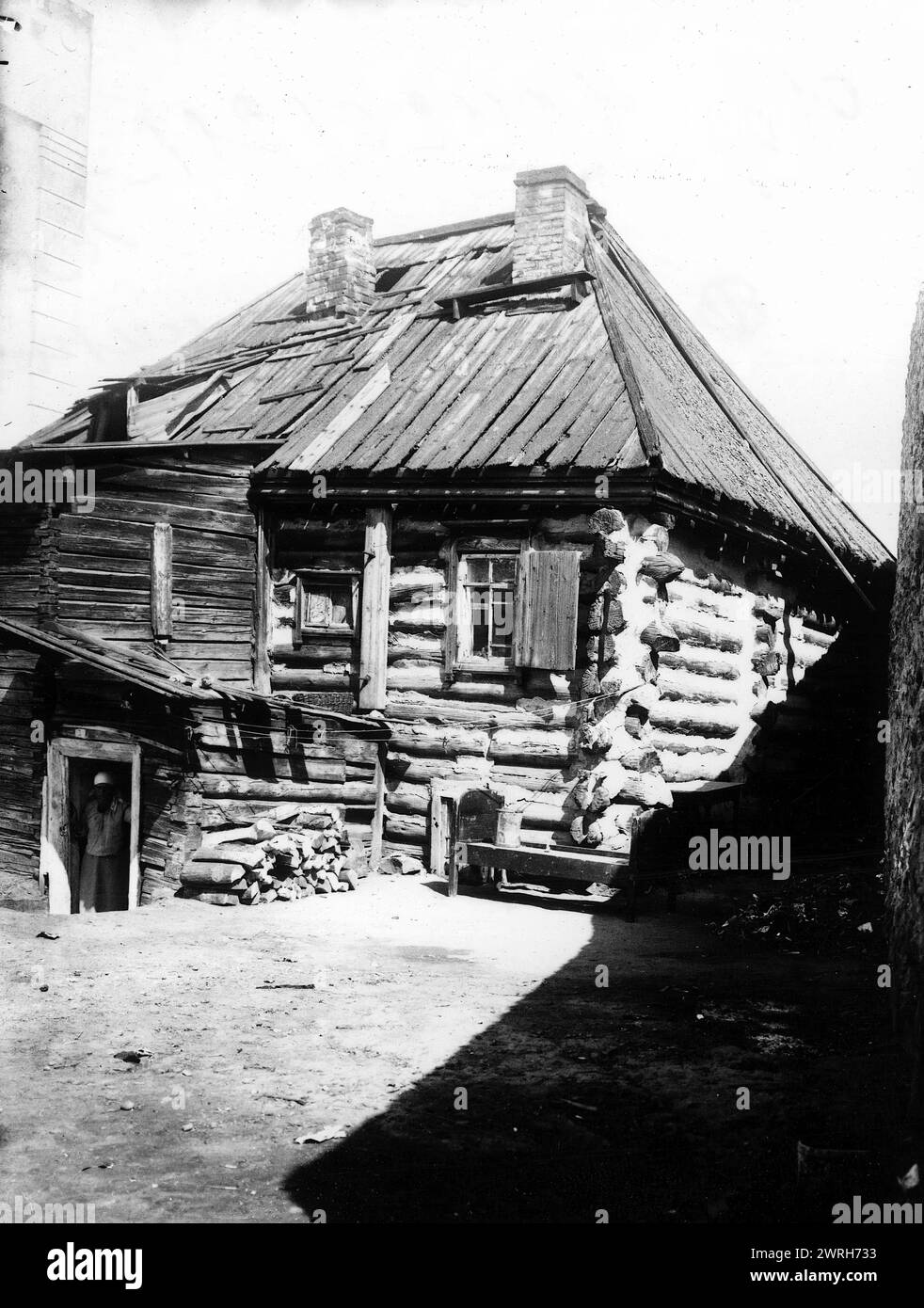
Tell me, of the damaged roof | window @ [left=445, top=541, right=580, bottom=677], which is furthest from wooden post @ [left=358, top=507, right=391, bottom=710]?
window @ [left=445, top=541, right=580, bottom=677]

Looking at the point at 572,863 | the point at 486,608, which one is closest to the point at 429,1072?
the point at 572,863

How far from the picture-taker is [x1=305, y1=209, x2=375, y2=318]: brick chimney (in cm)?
1731

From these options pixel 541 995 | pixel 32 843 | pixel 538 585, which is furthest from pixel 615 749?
pixel 32 843

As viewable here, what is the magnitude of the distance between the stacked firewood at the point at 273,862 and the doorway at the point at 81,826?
4.73ft

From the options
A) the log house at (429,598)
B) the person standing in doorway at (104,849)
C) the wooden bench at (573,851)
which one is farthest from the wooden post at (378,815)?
the person standing in doorway at (104,849)

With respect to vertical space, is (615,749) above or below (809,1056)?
above

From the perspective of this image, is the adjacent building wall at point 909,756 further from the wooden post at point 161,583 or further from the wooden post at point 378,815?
the wooden post at point 161,583

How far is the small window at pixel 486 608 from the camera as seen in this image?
42.2 ft

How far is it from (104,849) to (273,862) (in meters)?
2.24

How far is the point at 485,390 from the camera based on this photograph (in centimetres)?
1395
